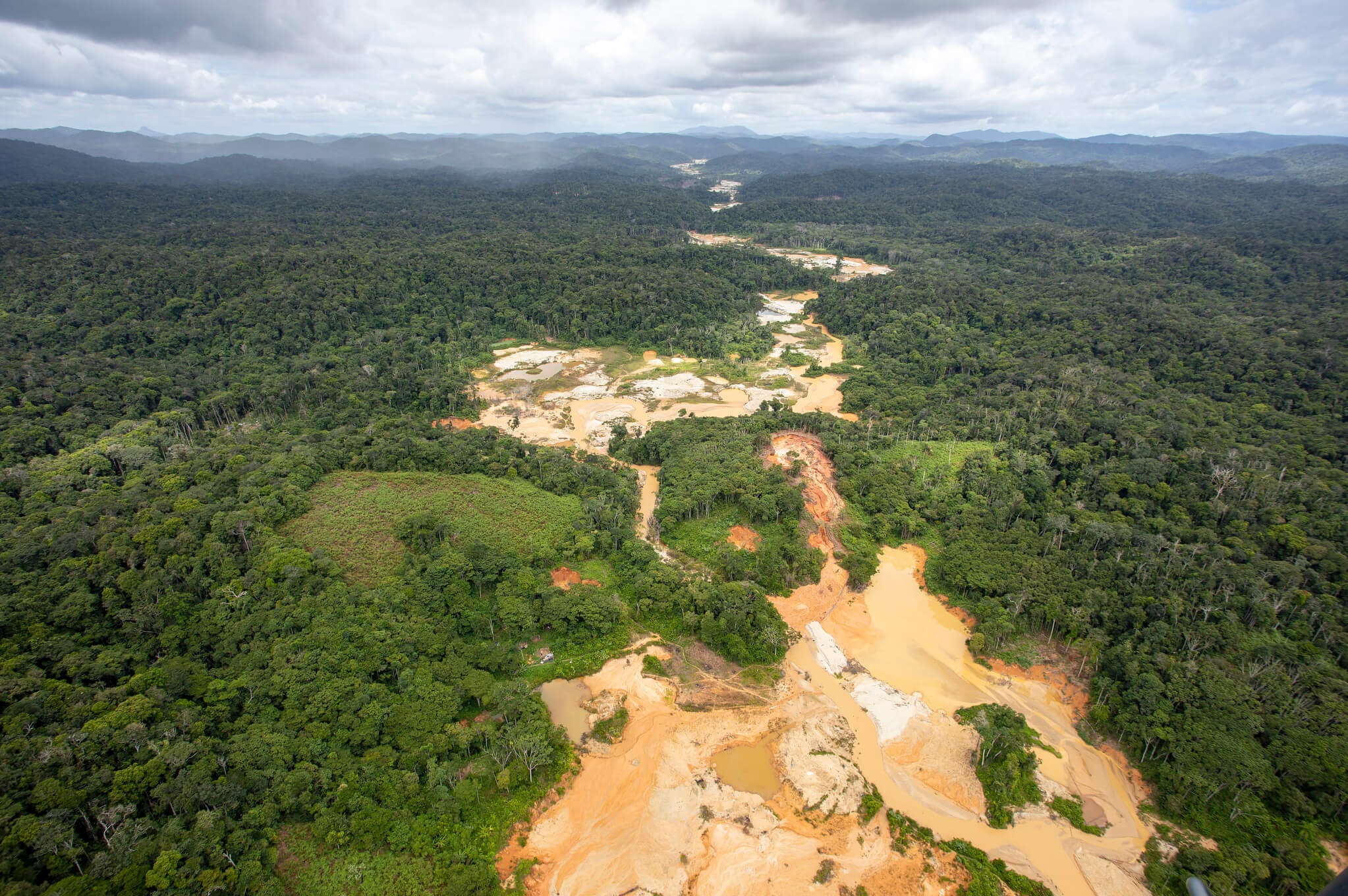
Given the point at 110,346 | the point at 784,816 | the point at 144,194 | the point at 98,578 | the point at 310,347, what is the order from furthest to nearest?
1. the point at 144,194
2. the point at 310,347
3. the point at 110,346
4. the point at 98,578
5. the point at 784,816

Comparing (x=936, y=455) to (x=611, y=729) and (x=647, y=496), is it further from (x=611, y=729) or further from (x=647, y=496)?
(x=611, y=729)

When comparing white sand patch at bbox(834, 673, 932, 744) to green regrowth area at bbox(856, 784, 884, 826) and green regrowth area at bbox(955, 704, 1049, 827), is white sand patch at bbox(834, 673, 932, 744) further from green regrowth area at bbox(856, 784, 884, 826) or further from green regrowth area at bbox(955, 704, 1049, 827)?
green regrowth area at bbox(856, 784, 884, 826)

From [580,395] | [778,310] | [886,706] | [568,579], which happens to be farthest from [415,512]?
[778,310]

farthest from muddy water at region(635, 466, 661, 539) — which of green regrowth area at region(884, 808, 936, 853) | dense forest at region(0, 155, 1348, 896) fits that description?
green regrowth area at region(884, 808, 936, 853)

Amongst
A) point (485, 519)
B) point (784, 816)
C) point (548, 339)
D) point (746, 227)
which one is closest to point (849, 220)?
point (746, 227)

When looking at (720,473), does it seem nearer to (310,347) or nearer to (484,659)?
(484,659)

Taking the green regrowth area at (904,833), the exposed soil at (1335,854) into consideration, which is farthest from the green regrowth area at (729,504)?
the exposed soil at (1335,854)
